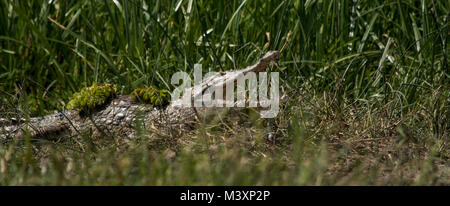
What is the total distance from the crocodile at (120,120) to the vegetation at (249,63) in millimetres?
147

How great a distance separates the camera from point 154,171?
2223mm

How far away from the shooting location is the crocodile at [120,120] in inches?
131

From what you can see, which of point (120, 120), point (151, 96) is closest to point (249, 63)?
point (151, 96)

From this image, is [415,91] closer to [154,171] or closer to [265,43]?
[265,43]

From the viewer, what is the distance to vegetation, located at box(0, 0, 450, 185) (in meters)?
2.40

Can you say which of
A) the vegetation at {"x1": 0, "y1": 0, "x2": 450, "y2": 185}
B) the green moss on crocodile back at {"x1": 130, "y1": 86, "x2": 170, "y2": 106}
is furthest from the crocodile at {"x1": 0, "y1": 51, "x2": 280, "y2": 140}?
the vegetation at {"x1": 0, "y1": 0, "x2": 450, "y2": 185}

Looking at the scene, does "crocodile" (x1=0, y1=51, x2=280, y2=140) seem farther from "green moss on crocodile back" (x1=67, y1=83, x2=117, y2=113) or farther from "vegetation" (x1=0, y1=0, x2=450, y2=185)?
"vegetation" (x1=0, y1=0, x2=450, y2=185)

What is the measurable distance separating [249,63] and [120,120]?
4.26 feet

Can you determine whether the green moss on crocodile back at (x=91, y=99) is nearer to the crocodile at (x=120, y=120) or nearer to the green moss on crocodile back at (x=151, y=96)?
the crocodile at (x=120, y=120)

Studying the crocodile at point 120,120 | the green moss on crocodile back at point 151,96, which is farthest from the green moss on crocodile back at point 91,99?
the green moss on crocodile back at point 151,96

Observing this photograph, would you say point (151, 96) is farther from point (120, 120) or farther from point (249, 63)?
point (249, 63)

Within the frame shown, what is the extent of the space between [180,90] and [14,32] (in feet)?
7.00
